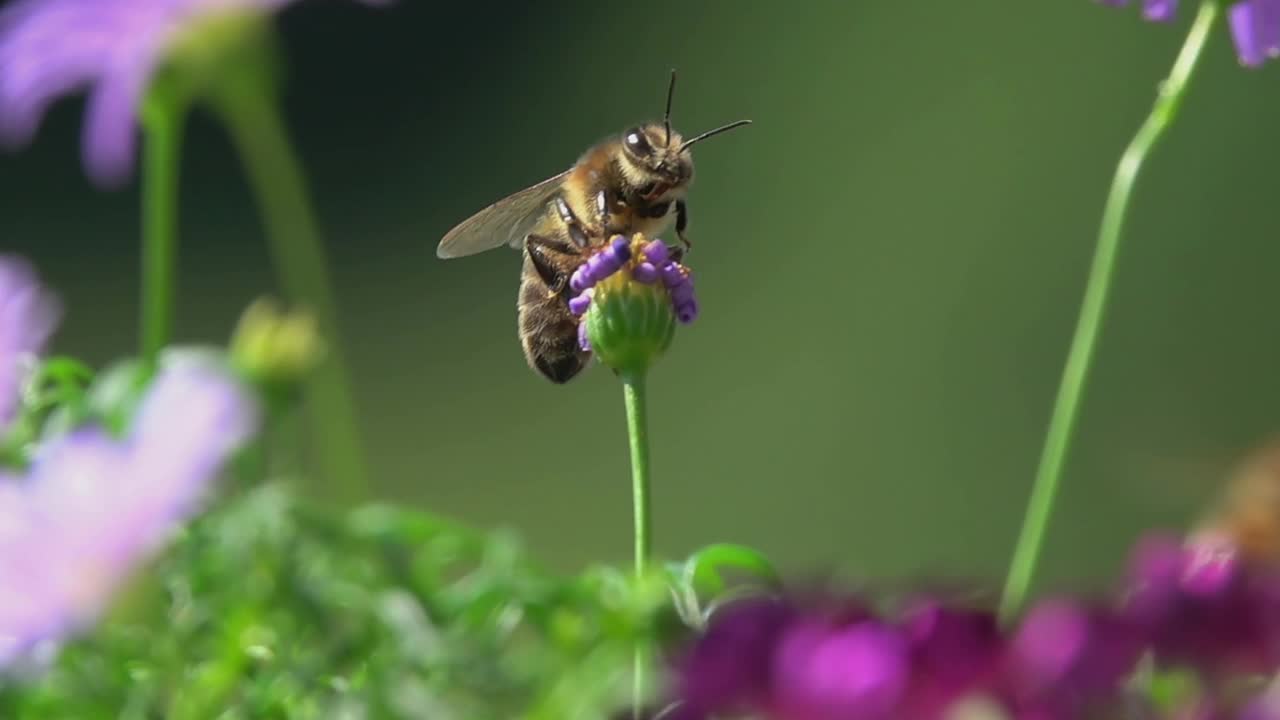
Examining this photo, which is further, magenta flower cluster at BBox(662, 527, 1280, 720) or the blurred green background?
the blurred green background

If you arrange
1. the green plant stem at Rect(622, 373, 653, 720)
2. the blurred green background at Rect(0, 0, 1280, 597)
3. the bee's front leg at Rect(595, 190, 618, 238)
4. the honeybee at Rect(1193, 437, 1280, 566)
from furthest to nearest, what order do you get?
1. the blurred green background at Rect(0, 0, 1280, 597)
2. the bee's front leg at Rect(595, 190, 618, 238)
3. the honeybee at Rect(1193, 437, 1280, 566)
4. the green plant stem at Rect(622, 373, 653, 720)

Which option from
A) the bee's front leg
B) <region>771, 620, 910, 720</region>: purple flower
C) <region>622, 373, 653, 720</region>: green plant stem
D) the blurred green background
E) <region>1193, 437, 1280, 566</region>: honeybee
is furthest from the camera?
the blurred green background

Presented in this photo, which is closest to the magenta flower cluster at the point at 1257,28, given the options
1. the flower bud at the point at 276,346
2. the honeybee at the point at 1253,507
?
the honeybee at the point at 1253,507

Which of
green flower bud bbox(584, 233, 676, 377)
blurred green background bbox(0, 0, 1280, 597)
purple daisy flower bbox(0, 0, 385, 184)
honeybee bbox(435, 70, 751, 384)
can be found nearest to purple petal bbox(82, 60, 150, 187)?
purple daisy flower bbox(0, 0, 385, 184)

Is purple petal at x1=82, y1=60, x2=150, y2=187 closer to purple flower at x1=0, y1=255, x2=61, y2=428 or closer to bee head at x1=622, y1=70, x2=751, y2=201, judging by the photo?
purple flower at x1=0, y1=255, x2=61, y2=428

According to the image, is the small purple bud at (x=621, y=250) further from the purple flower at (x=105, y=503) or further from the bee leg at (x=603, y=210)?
the purple flower at (x=105, y=503)

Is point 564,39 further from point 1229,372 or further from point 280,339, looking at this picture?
point 280,339

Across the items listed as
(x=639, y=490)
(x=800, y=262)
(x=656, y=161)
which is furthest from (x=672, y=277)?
(x=800, y=262)
